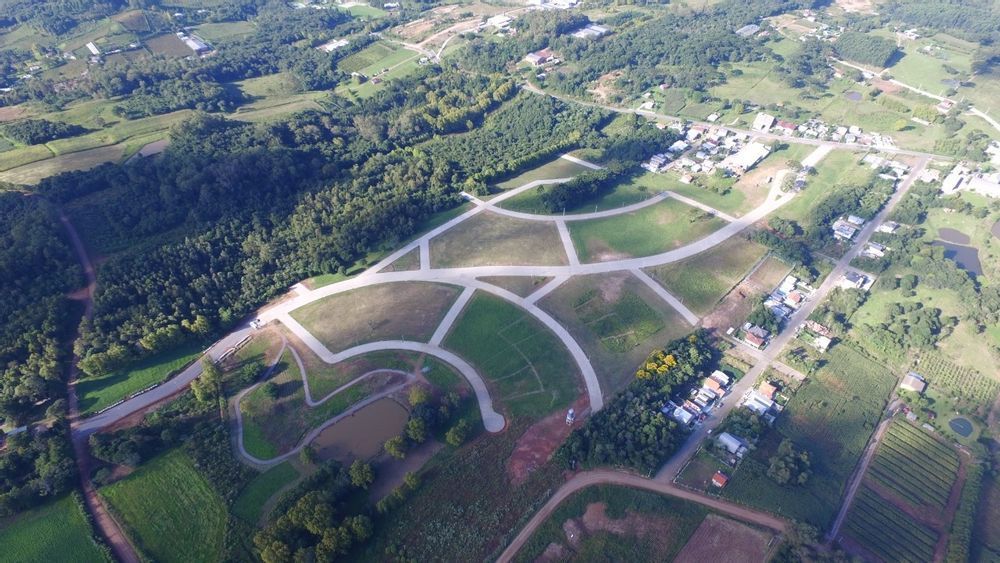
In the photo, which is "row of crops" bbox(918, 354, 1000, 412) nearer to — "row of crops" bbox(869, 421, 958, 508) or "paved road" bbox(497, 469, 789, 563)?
"row of crops" bbox(869, 421, 958, 508)

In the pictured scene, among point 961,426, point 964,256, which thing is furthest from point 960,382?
point 964,256

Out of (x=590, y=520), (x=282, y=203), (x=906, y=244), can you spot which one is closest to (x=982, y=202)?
(x=906, y=244)

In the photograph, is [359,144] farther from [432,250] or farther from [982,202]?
[982,202]

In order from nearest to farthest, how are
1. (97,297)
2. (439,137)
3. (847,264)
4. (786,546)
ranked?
(786,546) < (97,297) < (847,264) < (439,137)

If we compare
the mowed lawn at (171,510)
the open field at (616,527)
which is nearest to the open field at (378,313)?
the mowed lawn at (171,510)

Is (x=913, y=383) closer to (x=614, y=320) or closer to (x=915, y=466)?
(x=915, y=466)

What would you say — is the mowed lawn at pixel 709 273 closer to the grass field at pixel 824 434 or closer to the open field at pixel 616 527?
the grass field at pixel 824 434
